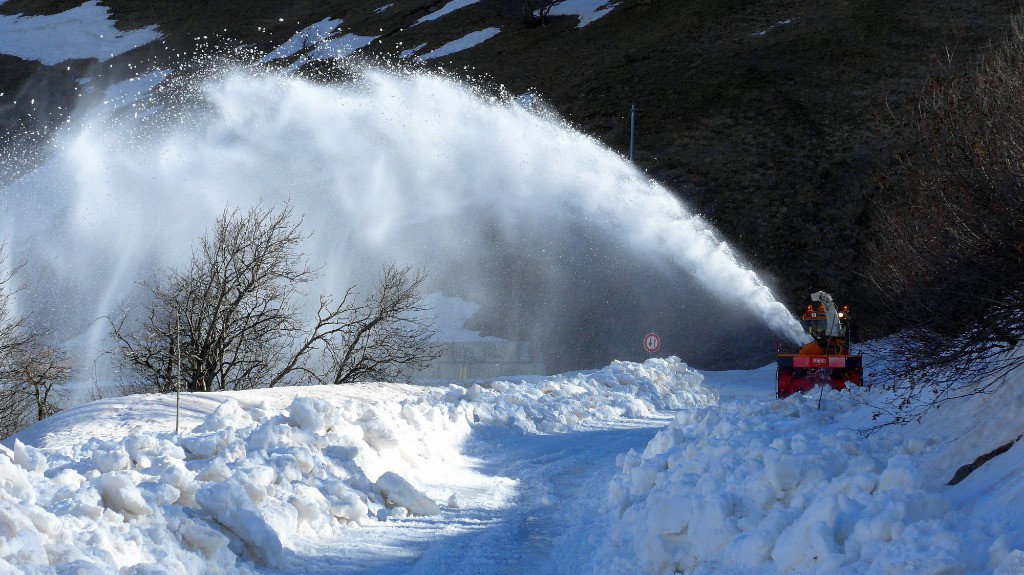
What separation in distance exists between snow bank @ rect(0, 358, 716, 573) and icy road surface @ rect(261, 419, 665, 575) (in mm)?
293

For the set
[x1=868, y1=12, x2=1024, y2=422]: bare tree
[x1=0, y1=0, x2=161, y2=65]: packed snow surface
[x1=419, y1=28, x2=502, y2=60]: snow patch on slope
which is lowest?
[x1=868, y1=12, x2=1024, y2=422]: bare tree

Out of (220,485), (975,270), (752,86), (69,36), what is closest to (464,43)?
(752,86)

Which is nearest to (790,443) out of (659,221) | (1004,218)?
(1004,218)

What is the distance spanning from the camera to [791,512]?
610 centimetres

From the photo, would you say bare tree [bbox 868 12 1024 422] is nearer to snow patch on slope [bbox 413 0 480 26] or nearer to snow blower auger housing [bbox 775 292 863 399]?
snow blower auger housing [bbox 775 292 863 399]

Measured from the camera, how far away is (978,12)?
51312mm

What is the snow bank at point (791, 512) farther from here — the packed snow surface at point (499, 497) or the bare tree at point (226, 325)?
the bare tree at point (226, 325)

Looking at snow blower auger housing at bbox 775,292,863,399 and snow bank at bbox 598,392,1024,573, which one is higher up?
snow bank at bbox 598,392,1024,573

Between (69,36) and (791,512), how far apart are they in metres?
87.0

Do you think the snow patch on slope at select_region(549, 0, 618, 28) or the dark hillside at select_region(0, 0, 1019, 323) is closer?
the dark hillside at select_region(0, 0, 1019, 323)

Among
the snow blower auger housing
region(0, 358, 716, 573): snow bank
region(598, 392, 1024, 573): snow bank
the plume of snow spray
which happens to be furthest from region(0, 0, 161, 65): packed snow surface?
region(598, 392, 1024, 573): snow bank

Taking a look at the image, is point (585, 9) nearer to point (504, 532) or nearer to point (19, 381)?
point (19, 381)

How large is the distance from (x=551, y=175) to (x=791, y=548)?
113 feet

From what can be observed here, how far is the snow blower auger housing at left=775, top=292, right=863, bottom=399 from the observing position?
16.5 meters
